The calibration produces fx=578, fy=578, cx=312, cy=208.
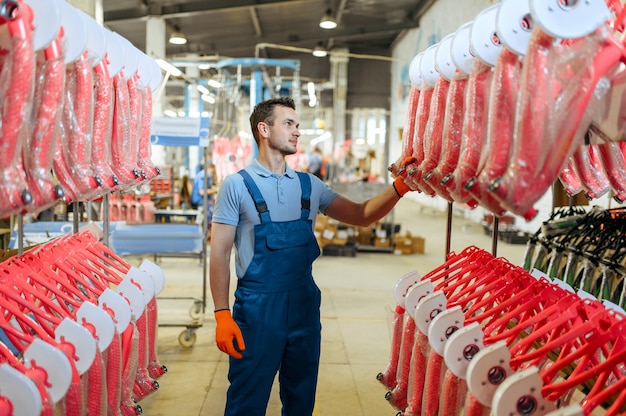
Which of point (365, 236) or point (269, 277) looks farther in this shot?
point (365, 236)

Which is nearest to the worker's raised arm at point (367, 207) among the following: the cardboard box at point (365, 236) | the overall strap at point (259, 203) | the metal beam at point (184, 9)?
the overall strap at point (259, 203)

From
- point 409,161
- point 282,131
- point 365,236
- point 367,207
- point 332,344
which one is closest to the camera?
point 409,161

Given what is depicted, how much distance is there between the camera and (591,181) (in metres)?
2.05

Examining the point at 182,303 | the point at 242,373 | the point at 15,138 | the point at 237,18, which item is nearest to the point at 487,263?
the point at 242,373

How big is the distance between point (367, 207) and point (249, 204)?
25.0 inches

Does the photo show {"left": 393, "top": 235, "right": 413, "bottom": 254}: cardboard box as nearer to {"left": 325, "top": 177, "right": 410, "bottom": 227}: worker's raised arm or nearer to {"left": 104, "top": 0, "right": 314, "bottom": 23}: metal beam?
{"left": 104, "top": 0, "right": 314, "bottom": 23}: metal beam

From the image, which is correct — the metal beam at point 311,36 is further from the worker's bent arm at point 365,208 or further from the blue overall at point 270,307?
the blue overall at point 270,307

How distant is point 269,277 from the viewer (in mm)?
2672

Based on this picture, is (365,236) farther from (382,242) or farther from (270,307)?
(270,307)

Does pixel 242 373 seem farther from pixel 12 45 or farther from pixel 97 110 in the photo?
pixel 12 45

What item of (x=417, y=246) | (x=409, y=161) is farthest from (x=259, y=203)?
(x=417, y=246)

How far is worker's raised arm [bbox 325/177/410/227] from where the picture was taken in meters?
2.82

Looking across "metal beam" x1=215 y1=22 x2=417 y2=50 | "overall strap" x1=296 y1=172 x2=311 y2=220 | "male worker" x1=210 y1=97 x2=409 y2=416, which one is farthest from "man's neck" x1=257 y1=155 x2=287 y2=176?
"metal beam" x1=215 y1=22 x2=417 y2=50

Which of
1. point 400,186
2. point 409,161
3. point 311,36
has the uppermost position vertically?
point 311,36
